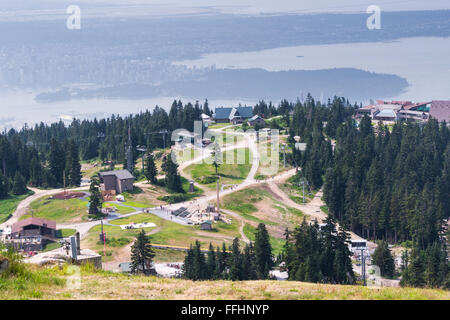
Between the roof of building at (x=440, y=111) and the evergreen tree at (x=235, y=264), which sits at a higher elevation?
the roof of building at (x=440, y=111)

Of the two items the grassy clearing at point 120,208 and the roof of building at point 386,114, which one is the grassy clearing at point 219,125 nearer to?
the roof of building at point 386,114

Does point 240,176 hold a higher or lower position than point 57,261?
lower

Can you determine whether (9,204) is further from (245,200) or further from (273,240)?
(273,240)

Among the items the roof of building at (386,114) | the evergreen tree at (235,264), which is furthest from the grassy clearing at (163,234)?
the roof of building at (386,114)

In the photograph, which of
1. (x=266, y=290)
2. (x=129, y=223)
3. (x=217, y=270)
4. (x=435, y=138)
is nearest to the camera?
(x=266, y=290)

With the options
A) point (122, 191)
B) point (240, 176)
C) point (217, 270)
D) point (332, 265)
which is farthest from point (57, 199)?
point (332, 265)

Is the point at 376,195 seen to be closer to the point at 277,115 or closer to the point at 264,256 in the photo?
the point at 264,256

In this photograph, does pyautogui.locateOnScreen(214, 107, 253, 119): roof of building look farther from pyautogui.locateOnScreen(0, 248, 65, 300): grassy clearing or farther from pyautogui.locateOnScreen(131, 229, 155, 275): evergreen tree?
pyautogui.locateOnScreen(0, 248, 65, 300): grassy clearing
